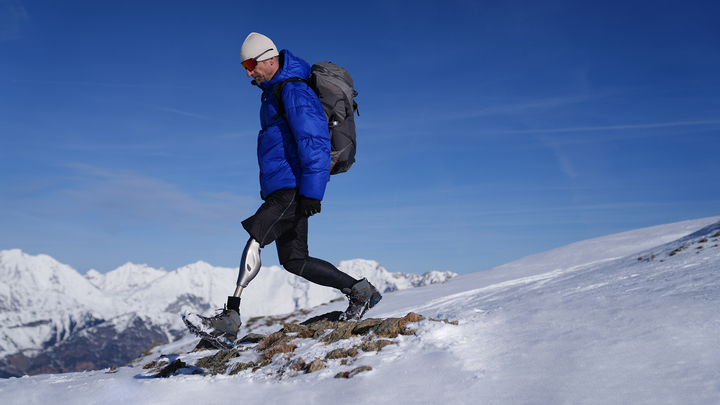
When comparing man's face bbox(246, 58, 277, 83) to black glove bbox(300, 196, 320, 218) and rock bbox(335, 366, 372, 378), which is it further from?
rock bbox(335, 366, 372, 378)

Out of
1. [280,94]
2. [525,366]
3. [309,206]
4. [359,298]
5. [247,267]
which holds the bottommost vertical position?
[525,366]

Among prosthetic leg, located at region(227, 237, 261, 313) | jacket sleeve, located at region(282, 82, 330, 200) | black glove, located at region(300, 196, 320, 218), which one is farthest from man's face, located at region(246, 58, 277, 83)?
prosthetic leg, located at region(227, 237, 261, 313)

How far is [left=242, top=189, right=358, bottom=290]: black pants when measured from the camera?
485 cm

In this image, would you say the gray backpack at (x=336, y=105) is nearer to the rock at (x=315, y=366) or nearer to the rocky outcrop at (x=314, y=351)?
the rocky outcrop at (x=314, y=351)

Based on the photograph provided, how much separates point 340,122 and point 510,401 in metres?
3.44

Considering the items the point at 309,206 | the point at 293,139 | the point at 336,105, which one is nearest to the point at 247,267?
the point at 309,206

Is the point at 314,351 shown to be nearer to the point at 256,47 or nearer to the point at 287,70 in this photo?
the point at 287,70

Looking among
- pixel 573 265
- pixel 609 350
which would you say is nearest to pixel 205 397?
pixel 609 350

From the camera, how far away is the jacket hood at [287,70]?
4949 millimetres

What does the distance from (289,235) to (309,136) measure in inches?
54.9

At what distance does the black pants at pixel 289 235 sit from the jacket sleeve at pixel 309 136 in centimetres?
31

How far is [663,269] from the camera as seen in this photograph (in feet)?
22.5

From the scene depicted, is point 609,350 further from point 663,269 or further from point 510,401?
point 663,269

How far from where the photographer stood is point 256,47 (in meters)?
4.88
